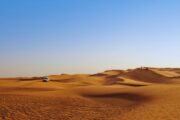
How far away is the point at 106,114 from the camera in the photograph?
1606 cm

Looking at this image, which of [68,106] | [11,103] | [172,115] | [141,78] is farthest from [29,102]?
[141,78]

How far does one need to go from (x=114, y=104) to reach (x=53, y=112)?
148 inches

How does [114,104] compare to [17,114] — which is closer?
[17,114]

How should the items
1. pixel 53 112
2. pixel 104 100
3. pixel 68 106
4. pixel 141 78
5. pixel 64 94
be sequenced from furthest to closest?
pixel 141 78 < pixel 64 94 < pixel 104 100 < pixel 68 106 < pixel 53 112

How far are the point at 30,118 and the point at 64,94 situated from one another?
20.0 ft

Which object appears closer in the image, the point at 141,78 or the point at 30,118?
the point at 30,118

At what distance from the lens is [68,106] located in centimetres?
1789

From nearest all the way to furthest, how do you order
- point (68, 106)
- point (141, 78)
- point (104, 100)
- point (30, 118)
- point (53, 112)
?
point (30, 118) → point (53, 112) → point (68, 106) → point (104, 100) → point (141, 78)

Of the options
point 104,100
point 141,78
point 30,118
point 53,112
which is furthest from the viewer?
point 141,78

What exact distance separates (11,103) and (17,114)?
2.47m

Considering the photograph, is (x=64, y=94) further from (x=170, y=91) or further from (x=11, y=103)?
(x=170, y=91)

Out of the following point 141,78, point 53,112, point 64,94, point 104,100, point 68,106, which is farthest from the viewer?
point 141,78

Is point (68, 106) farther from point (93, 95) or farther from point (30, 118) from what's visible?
point (93, 95)

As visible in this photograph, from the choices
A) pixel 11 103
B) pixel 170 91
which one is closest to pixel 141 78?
pixel 170 91
